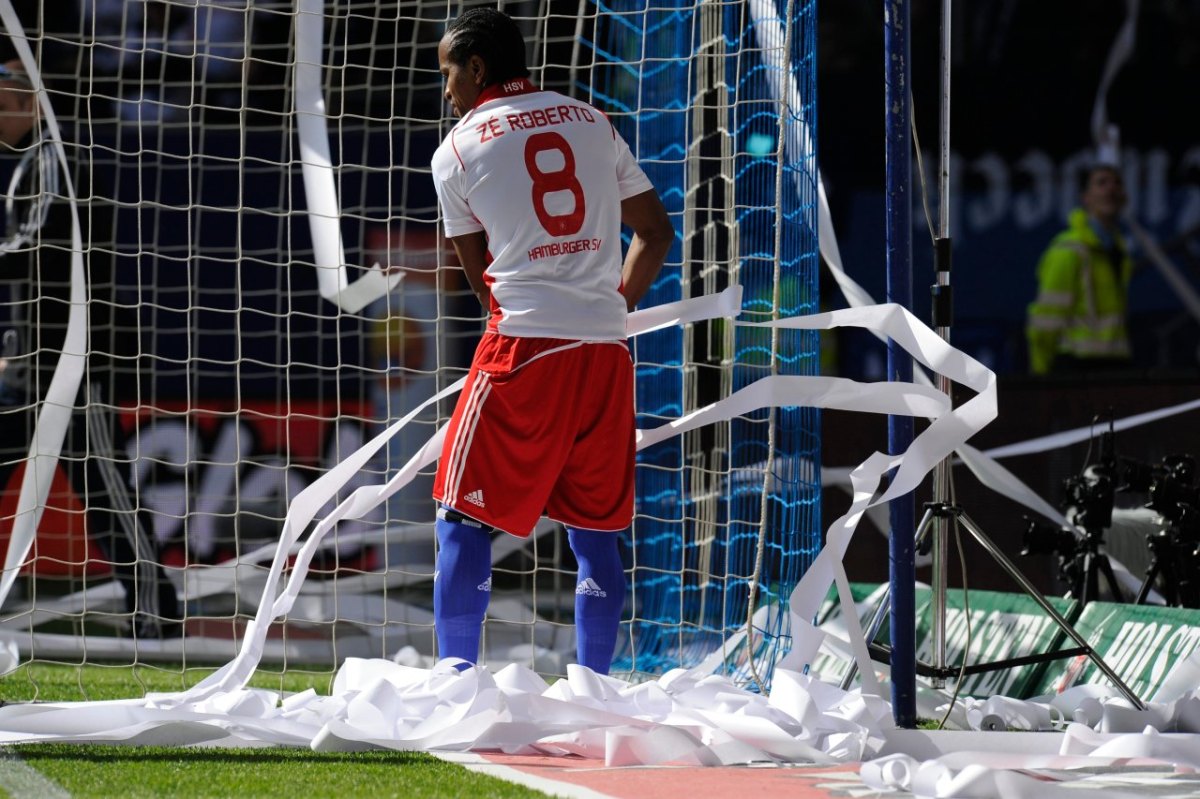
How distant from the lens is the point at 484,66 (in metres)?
4.22

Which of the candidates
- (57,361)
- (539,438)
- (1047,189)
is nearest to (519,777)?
(539,438)

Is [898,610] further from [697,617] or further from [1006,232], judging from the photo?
[1006,232]

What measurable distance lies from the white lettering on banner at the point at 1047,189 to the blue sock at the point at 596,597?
8.19m

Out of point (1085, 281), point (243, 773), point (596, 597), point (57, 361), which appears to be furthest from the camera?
point (1085, 281)

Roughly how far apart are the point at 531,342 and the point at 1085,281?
5.92m

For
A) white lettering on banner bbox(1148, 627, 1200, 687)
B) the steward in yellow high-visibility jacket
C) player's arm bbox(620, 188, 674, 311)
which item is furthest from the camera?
the steward in yellow high-visibility jacket

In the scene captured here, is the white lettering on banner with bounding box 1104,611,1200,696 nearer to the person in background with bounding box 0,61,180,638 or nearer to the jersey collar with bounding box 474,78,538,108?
the jersey collar with bounding box 474,78,538,108

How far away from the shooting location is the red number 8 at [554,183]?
413 centimetres

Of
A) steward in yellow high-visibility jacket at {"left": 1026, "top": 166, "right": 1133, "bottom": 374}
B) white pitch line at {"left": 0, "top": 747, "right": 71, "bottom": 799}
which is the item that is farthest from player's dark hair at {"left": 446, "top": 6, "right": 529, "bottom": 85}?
steward in yellow high-visibility jacket at {"left": 1026, "top": 166, "right": 1133, "bottom": 374}

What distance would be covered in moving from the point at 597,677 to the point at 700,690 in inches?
9.9

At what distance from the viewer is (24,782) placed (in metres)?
3.28

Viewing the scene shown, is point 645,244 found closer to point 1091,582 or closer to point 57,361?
point 1091,582

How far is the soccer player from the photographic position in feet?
13.5

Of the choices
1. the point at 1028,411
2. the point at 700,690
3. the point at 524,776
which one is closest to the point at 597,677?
the point at 700,690
